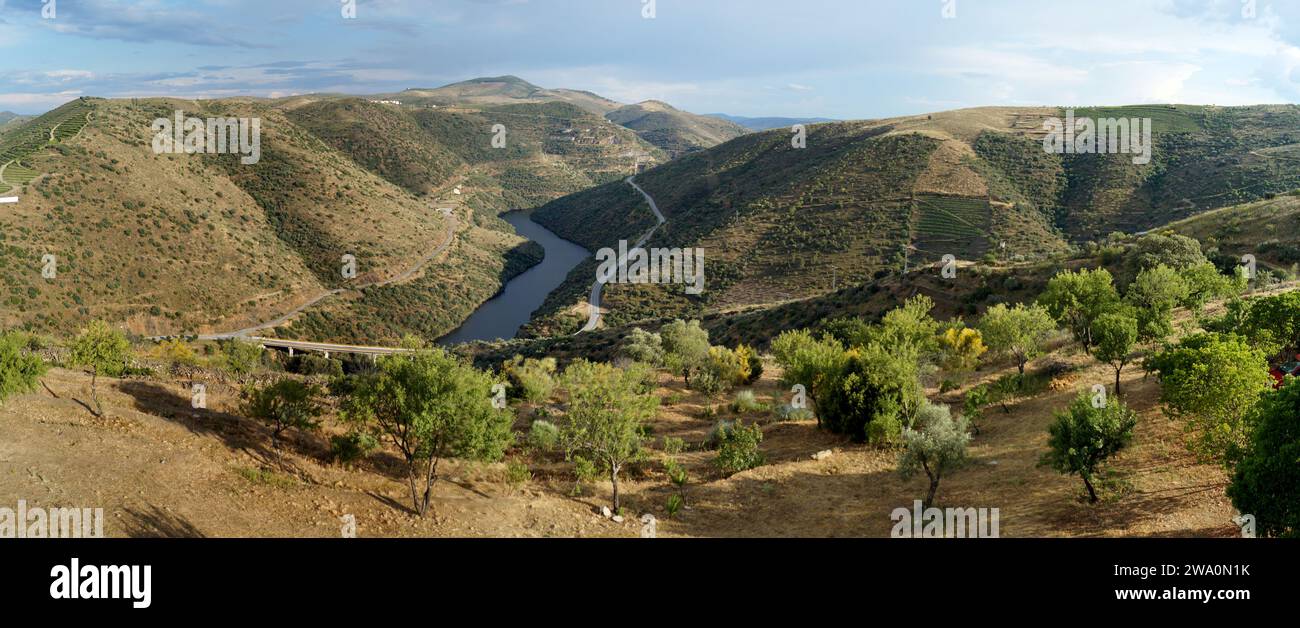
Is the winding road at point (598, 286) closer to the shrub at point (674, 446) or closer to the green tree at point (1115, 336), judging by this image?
the shrub at point (674, 446)

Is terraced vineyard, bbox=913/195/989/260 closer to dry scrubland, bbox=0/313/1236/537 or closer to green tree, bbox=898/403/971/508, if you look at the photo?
dry scrubland, bbox=0/313/1236/537

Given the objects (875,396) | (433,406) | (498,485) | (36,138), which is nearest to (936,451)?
(875,396)

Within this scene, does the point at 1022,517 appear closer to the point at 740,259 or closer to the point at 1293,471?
the point at 1293,471

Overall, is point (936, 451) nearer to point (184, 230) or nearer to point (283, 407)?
point (283, 407)

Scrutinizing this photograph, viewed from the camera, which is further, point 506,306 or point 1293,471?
point 506,306

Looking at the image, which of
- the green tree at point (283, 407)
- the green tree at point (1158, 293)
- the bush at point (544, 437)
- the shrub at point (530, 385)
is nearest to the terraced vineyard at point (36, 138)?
the shrub at point (530, 385)
